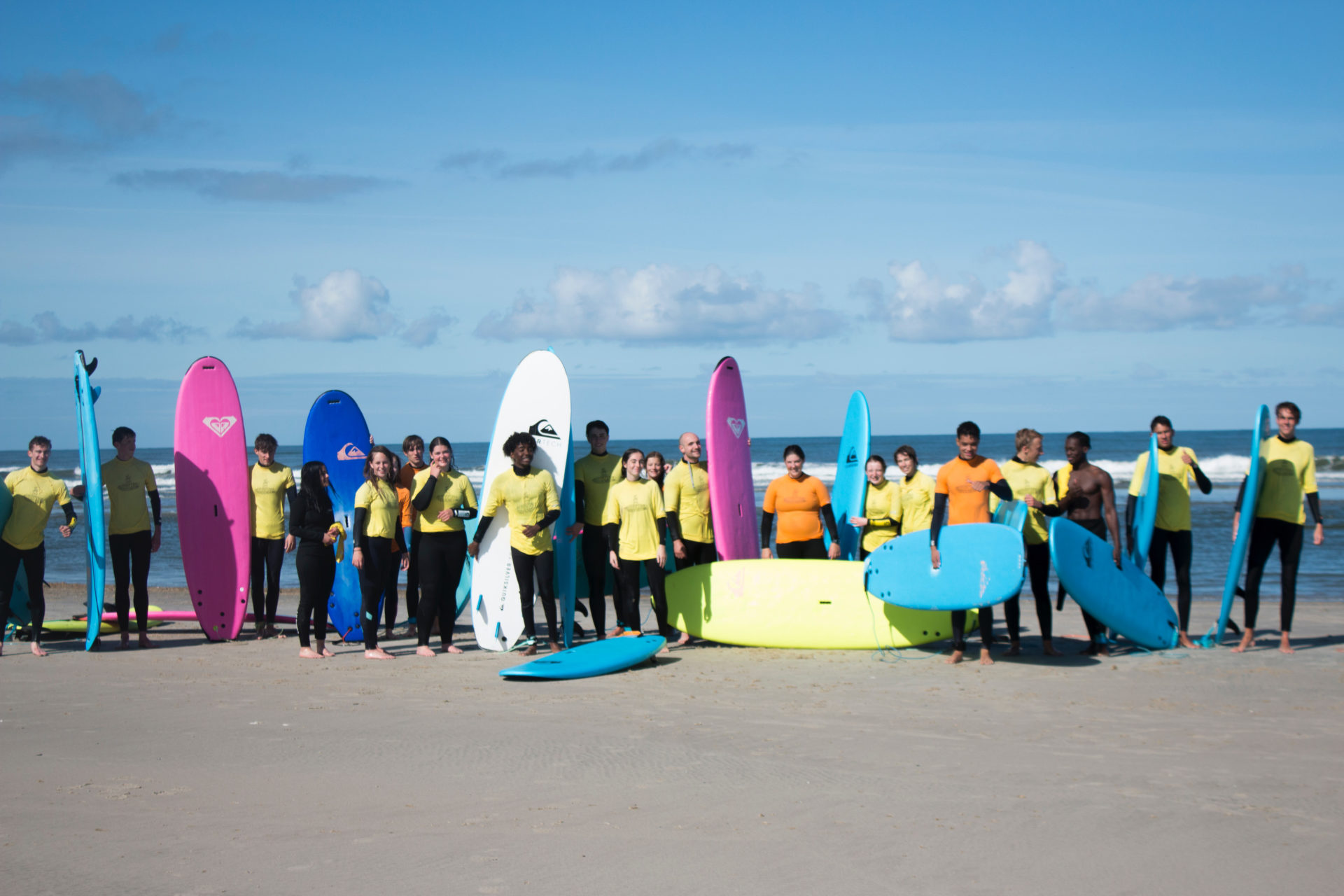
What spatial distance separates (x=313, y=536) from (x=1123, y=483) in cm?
2949

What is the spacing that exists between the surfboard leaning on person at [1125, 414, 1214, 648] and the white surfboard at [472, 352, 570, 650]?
3578 millimetres

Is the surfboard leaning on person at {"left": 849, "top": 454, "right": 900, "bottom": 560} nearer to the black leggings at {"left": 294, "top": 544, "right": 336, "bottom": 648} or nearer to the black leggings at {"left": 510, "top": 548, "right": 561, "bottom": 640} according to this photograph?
the black leggings at {"left": 510, "top": 548, "right": 561, "bottom": 640}

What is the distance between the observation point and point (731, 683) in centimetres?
538

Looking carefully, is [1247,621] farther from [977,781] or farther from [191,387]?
[191,387]

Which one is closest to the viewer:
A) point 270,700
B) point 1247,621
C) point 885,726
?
point 885,726

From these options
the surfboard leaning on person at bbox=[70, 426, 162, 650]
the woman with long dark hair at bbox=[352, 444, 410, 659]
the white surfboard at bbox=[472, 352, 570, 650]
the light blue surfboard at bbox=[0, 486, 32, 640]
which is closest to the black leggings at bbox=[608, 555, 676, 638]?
the white surfboard at bbox=[472, 352, 570, 650]

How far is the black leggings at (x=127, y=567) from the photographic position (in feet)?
21.1

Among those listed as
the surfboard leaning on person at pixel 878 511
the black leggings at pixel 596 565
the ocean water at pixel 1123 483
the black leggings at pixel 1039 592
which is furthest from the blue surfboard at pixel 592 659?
the ocean water at pixel 1123 483

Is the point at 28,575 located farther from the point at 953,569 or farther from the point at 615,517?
the point at 953,569

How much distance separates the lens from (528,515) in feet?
19.9

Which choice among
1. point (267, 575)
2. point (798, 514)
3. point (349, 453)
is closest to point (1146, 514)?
point (798, 514)

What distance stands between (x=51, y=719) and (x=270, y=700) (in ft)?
3.01

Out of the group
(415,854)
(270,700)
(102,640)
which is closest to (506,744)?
(415,854)

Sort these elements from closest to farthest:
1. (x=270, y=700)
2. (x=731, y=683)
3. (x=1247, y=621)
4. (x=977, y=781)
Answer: (x=977, y=781), (x=270, y=700), (x=731, y=683), (x=1247, y=621)
